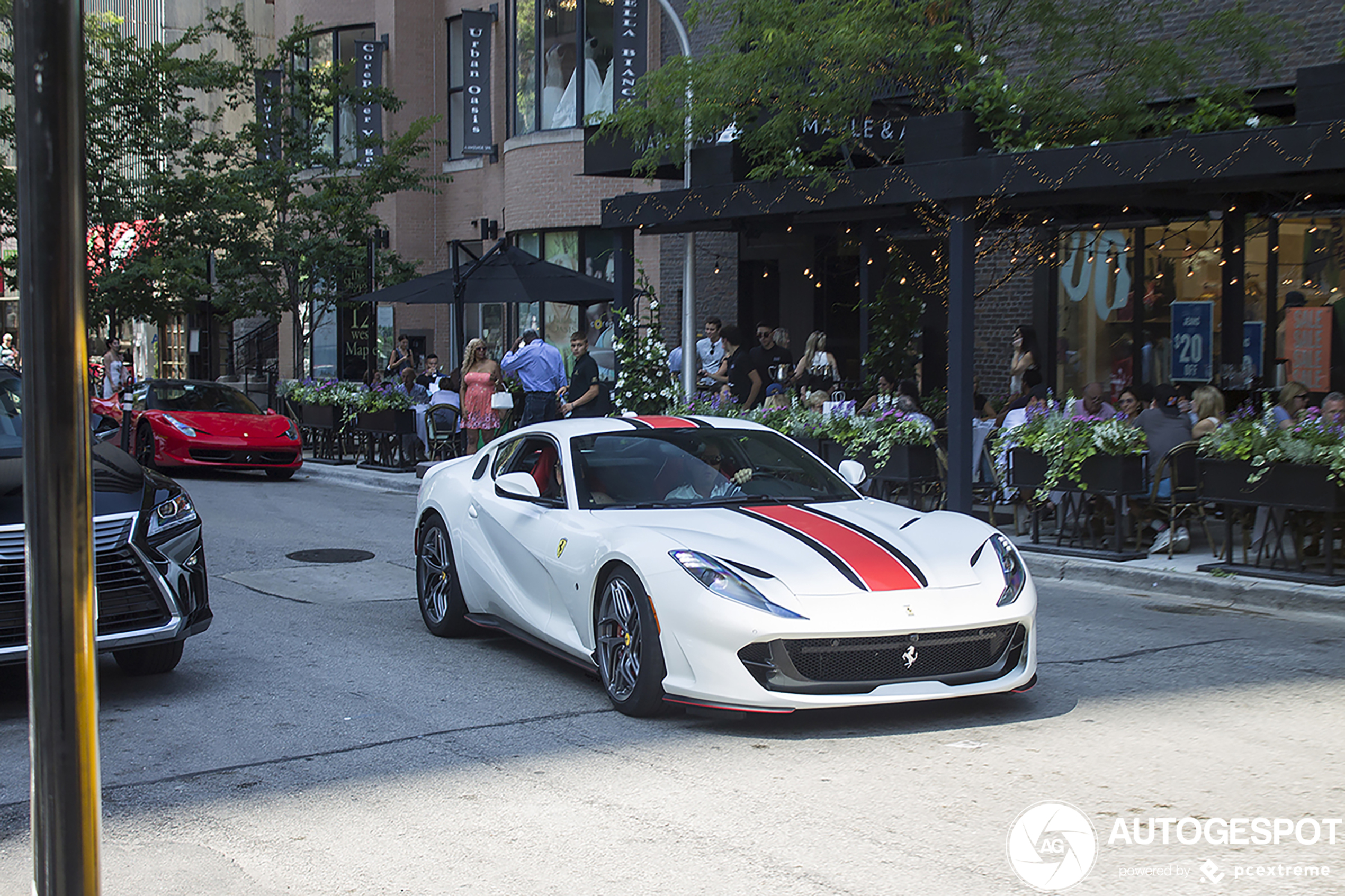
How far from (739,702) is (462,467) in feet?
11.0

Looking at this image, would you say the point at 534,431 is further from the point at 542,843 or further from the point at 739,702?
the point at 542,843

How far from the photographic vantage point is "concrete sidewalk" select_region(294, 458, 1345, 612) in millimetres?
9640

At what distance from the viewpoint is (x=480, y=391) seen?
59.5 feet

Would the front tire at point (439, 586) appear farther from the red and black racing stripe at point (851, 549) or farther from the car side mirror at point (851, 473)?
the car side mirror at point (851, 473)

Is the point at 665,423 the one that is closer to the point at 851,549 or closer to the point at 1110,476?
the point at 851,549

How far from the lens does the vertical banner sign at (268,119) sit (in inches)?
Answer: 991

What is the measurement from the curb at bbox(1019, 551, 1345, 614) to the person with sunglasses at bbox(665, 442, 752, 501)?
→ 434 cm

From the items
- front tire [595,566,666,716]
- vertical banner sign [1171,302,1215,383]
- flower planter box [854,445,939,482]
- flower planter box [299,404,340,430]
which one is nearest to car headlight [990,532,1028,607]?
front tire [595,566,666,716]

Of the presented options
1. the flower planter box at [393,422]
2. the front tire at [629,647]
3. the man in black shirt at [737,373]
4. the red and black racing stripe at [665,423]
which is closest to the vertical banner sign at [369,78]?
the flower planter box at [393,422]

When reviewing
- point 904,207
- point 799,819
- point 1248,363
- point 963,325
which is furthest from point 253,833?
point 1248,363

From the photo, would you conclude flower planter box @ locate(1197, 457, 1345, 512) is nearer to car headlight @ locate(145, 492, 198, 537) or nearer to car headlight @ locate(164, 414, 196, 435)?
car headlight @ locate(145, 492, 198, 537)

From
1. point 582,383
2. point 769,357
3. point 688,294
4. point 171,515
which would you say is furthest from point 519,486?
point 769,357

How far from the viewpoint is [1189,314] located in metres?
17.9

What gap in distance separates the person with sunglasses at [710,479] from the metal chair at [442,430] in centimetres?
1203
